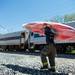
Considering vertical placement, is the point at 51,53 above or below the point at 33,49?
above

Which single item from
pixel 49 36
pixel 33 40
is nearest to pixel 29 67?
pixel 49 36

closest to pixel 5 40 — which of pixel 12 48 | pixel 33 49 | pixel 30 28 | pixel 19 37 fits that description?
pixel 12 48

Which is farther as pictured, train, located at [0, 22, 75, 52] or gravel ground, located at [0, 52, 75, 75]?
train, located at [0, 22, 75, 52]

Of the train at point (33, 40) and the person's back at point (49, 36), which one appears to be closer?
the person's back at point (49, 36)

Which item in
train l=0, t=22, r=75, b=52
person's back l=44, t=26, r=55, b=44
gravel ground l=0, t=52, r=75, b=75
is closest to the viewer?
gravel ground l=0, t=52, r=75, b=75

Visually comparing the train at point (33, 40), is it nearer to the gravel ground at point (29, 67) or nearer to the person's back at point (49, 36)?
the person's back at point (49, 36)

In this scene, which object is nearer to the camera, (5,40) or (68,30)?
(68,30)

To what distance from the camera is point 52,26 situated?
1109 cm

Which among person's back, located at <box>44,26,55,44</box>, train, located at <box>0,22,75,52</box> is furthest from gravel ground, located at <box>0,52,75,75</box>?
train, located at <box>0,22,75,52</box>

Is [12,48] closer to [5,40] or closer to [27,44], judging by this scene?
[5,40]

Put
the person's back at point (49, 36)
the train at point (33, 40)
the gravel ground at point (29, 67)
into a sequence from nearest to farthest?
1. the gravel ground at point (29, 67)
2. the person's back at point (49, 36)
3. the train at point (33, 40)

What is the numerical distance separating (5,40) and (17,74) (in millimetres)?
38771

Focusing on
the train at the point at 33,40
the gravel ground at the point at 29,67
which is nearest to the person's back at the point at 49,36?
the train at the point at 33,40

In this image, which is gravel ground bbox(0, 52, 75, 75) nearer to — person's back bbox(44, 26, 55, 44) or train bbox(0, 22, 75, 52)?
person's back bbox(44, 26, 55, 44)
